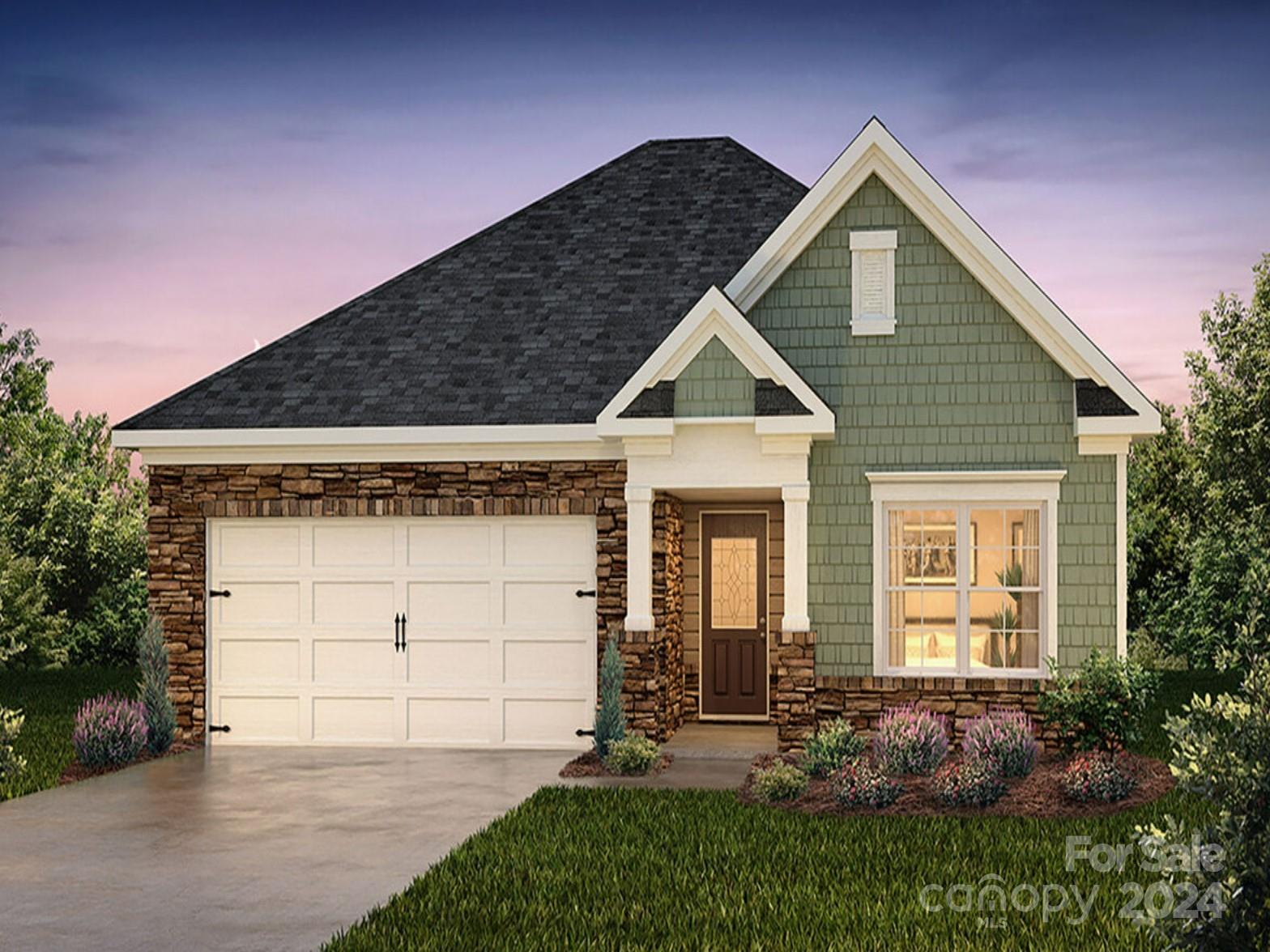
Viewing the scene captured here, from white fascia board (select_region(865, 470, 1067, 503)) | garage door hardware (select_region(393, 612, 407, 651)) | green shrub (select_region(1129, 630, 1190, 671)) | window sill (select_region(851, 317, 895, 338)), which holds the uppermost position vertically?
window sill (select_region(851, 317, 895, 338))

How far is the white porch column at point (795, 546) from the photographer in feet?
46.4

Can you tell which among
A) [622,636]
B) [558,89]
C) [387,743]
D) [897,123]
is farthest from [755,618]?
[558,89]

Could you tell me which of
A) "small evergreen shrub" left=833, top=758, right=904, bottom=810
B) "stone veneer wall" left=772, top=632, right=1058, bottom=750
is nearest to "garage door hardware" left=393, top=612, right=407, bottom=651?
"stone veneer wall" left=772, top=632, right=1058, bottom=750

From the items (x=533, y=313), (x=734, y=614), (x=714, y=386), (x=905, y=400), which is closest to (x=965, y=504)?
(x=905, y=400)

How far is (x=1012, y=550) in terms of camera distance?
1436 centimetres

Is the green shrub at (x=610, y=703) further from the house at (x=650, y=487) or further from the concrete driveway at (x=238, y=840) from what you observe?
the concrete driveway at (x=238, y=840)

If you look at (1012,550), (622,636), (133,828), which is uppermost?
(1012,550)

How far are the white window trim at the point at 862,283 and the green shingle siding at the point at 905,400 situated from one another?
0.23 ft

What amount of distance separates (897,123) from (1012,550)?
16.3ft

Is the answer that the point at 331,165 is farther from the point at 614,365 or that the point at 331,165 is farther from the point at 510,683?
the point at 510,683

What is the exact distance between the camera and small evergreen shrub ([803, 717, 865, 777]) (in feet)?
40.6

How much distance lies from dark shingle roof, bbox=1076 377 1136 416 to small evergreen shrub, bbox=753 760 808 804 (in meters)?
5.16

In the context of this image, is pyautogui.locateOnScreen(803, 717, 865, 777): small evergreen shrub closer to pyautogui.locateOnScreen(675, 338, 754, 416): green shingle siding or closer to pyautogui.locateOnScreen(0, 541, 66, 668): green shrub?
pyautogui.locateOnScreen(675, 338, 754, 416): green shingle siding

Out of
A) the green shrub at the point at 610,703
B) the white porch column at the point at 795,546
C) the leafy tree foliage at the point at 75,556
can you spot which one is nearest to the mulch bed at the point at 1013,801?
the green shrub at the point at 610,703
